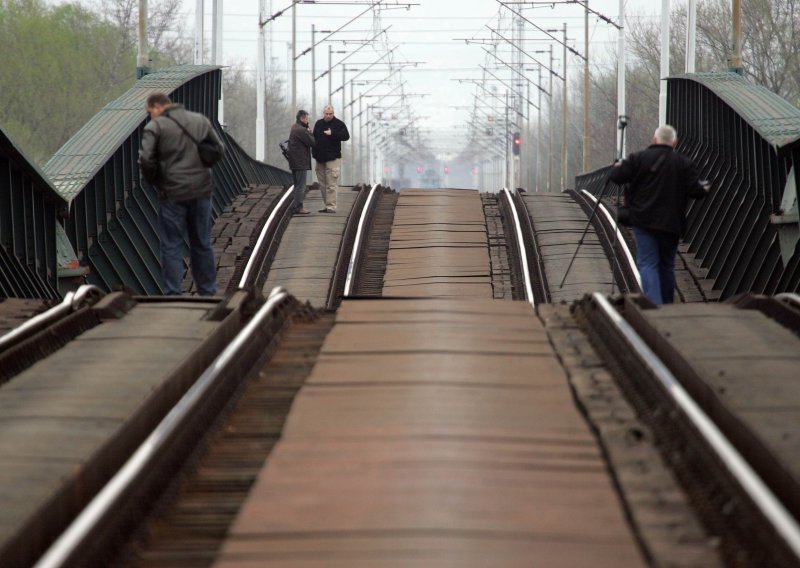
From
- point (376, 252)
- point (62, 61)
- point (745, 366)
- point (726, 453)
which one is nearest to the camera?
point (726, 453)

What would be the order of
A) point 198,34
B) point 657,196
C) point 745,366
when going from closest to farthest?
1. point 745,366
2. point 657,196
3. point 198,34

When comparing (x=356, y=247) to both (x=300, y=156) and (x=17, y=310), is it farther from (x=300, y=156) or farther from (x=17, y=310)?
(x=17, y=310)

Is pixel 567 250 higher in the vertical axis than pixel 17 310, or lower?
lower

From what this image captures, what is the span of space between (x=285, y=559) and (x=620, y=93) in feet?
141

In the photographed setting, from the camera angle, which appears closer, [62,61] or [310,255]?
[310,255]

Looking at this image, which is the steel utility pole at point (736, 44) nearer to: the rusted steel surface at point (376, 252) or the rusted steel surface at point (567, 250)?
the rusted steel surface at point (567, 250)

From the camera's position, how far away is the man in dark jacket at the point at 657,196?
40.3 feet

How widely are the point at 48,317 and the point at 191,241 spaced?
390cm

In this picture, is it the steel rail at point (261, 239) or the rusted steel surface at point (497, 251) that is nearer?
the rusted steel surface at point (497, 251)

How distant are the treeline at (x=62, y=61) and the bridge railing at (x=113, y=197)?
44520 mm

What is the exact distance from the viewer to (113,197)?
1812cm

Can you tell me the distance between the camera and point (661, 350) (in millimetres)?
8148

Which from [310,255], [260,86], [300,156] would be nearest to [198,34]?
[260,86]

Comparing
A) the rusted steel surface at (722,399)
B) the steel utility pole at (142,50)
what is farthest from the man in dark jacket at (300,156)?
the rusted steel surface at (722,399)
